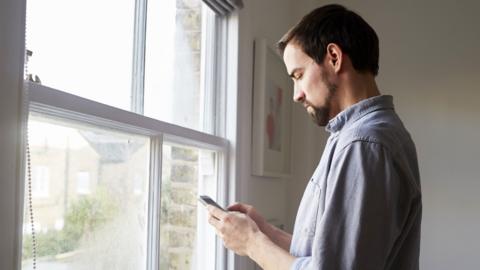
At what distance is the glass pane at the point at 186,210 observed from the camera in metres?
1.32

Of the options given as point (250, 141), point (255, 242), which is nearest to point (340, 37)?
point (255, 242)

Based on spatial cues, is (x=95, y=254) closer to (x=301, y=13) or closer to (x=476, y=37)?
(x=301, y=13)

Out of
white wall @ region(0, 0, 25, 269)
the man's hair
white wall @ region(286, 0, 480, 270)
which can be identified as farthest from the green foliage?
white wall @ region(286, 0, 480, 270)

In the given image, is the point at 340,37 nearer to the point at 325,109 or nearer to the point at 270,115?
the point at 325,109

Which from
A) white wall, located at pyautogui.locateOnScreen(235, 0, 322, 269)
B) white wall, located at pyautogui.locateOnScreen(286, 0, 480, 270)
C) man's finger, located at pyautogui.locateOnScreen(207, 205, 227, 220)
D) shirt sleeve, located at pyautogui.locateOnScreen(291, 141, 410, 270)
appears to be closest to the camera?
shirt sleeve, located at pyautogui.locateOnScreen(291, 141, 410, 270)

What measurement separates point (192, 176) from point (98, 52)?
55cm

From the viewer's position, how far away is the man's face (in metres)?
0.99

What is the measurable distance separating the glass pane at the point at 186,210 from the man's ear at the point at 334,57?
507 millimetres

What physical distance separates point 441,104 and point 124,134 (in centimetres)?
172

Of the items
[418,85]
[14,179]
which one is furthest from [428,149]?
[14,179]

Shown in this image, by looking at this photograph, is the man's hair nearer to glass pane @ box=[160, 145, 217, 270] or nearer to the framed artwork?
glass pane @ box=[160, 145, 217, 270]

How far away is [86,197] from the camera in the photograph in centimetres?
100

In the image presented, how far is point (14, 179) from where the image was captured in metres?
0.69

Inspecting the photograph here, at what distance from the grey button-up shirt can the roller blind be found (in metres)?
0.77
